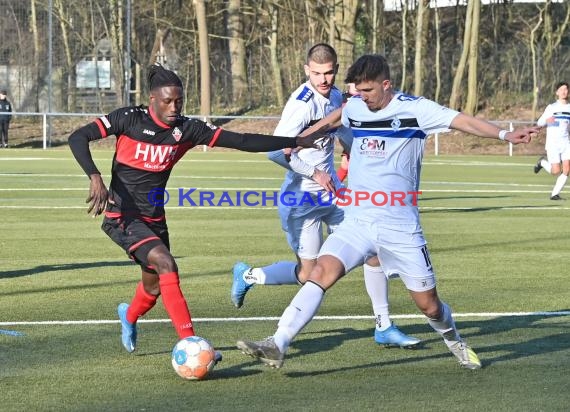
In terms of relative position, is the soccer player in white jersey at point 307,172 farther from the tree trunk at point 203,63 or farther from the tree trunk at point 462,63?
the tree trunk at point 203,63

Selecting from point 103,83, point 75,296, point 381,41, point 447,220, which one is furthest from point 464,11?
point 75,296

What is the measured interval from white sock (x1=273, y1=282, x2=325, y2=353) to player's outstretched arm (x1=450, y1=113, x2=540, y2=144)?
1283mm

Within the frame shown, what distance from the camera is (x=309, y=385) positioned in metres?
6.79

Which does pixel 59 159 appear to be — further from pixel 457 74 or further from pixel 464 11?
pixel 464 11

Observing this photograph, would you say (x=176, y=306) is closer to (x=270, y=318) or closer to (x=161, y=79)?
(x=161, y=79)

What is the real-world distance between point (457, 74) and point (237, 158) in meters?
11.8

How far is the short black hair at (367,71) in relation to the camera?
701 cm

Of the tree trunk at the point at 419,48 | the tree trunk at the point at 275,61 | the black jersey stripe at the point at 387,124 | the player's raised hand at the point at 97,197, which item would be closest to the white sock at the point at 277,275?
the black jersey stripe at the point at 387,124

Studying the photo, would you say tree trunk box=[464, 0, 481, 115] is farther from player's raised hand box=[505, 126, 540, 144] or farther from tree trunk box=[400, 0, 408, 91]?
player's raised hand box=[505, 126, 540, 144]

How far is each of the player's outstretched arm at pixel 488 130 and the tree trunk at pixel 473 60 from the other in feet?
115

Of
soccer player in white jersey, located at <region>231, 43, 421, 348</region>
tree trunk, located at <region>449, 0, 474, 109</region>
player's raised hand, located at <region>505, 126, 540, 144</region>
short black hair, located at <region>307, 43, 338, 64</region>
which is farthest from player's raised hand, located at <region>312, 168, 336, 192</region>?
tree trunk, located at <region>449, 0, 474, 109</region>

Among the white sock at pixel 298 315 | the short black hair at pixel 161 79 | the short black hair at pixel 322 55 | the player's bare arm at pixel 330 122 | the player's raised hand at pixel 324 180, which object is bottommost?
the white sock at pixel 298 315

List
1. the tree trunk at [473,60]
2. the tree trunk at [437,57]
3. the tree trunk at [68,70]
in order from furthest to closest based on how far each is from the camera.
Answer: the tree trunk at [437,57], the tree trunk at [473,60], the tree trunk at [68,70]

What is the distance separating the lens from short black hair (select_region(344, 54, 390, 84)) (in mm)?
7012
